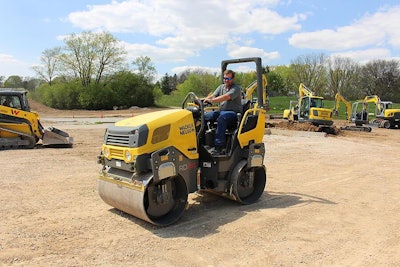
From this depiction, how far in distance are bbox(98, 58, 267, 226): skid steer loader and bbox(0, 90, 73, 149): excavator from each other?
9786mm

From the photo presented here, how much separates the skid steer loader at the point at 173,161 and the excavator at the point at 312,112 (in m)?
18.4

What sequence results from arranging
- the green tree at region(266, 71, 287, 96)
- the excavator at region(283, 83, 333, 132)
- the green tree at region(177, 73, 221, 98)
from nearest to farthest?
the excavator at region(283, 83, 333, 132), the green tree at region(177, 73, 221, 98), the green tree at region(266, 71, 287, 96)

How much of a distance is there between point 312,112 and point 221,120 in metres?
19.4

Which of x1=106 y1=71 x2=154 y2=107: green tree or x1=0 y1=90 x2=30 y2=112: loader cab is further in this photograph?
x1=106 y1=71 x2=154 y2=107: green tree

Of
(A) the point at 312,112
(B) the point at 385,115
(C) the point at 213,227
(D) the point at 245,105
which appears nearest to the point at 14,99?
(D) the point at 245,105

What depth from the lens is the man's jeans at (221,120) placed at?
20.3 ft

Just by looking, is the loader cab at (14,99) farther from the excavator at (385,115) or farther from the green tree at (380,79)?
the green tree at (380,79)

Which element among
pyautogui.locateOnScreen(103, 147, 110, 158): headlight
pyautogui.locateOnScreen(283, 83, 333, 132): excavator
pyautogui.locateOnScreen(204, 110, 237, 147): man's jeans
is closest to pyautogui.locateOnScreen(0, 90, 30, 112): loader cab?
pyautogui.locateOnScreen(103, 147, 110, 158): headlight

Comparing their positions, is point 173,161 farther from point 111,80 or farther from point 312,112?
point 111,80

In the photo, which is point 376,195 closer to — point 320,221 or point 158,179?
point 320,221

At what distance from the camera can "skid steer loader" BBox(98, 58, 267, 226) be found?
511 centimetres

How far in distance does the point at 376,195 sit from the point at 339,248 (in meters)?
3.25

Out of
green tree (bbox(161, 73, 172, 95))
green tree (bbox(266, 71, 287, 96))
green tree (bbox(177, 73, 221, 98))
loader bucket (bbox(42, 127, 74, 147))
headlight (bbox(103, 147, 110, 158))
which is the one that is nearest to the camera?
headlight (bbox(103, 147, 110, 158))

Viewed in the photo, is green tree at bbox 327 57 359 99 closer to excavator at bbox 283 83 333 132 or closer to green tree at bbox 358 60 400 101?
green tree at bbox 358 60 400 101
